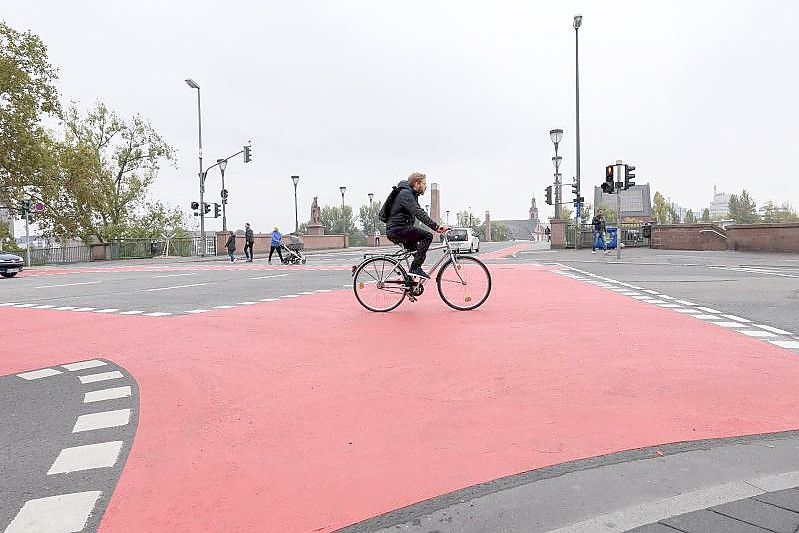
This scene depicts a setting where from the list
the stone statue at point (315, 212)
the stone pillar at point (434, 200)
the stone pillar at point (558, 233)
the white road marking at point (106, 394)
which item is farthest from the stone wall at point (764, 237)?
the stone pillar at point (434, 200)

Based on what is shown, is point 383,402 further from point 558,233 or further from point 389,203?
point 558,233

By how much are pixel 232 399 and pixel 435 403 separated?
54.9 inches

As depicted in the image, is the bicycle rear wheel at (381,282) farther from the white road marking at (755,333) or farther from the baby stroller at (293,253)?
the baby stroller at (293,253)

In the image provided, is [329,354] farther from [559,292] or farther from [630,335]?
[559,292]

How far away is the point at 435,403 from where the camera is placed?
3.99m

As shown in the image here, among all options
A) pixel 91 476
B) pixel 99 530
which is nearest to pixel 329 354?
pixel 91 476

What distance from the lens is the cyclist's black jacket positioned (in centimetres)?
779

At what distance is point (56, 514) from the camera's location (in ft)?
8.29

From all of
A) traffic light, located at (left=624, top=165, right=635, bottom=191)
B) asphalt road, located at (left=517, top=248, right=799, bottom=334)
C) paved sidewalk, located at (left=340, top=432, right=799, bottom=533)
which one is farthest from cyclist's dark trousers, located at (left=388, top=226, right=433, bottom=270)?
traffic light, located at (left=624, top=165, right=635, bottom=191)

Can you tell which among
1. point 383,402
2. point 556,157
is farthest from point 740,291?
point 556,157

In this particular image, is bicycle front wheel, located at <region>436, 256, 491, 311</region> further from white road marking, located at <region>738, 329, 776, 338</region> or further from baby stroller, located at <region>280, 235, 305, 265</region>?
baby stroller, located at <region>280, 235, 305, 265</region>

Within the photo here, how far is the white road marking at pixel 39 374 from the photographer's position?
5.04 m

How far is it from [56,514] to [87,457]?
665 millimetres

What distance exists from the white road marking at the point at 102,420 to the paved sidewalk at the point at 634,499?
2026mm
